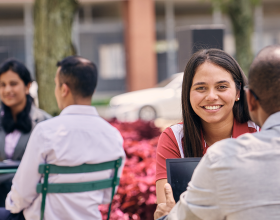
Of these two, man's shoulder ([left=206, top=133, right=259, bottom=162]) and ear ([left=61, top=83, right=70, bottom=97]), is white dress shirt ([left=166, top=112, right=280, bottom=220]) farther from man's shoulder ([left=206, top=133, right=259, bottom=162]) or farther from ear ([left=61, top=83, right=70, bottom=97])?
ear ([left=61, top=83, right=70, bottom=97])

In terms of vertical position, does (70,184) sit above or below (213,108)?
below

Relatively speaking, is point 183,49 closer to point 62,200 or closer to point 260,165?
point 62,200

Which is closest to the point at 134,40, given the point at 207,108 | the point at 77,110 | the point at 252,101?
the point at 77,110

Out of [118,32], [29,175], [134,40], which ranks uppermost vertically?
[118,32]

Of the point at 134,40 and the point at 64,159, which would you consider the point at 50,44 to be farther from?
the point at 134,40

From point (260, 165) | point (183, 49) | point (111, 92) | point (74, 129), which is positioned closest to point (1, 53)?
point (111, 92)

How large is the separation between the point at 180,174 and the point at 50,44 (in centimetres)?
373

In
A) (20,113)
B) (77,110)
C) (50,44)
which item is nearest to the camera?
(77,110)

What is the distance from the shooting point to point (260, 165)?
139 centimetres

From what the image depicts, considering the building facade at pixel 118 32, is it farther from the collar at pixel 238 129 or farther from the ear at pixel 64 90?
the collar at pixel 238 129

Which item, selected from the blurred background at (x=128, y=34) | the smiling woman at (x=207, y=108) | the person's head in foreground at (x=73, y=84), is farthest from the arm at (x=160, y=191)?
the blurred background at (x=128, y=34)

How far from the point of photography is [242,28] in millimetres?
9453

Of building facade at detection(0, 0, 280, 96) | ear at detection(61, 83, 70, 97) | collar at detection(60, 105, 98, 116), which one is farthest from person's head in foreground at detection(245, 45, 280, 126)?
building facade at detection(0, 0, 280, 96)

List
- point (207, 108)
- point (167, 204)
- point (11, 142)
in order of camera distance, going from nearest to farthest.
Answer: point (167, 204) → point (207, 108) → point (11, 142)
